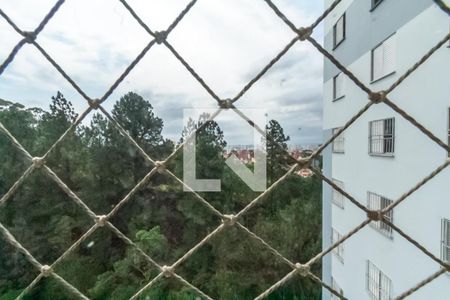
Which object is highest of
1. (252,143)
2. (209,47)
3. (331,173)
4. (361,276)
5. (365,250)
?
(209,47)

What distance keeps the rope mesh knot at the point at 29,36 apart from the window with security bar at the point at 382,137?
184 centimetres

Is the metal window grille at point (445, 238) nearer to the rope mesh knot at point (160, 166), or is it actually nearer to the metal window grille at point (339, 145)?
the metal window grille at point (339, 145)

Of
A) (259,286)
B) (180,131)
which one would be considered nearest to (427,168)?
(180,131)

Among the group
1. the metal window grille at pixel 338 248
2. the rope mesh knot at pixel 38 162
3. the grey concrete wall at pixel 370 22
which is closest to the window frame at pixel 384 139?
the grey concrete wall at pixel 370 22

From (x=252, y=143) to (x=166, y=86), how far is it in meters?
1.03

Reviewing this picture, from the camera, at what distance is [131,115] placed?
5.11 meters

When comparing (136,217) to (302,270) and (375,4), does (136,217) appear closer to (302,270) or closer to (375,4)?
(375,4)

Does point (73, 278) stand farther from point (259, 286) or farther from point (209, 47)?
point (209, 47)

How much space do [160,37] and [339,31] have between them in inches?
101

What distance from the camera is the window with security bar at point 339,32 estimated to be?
2.59 m

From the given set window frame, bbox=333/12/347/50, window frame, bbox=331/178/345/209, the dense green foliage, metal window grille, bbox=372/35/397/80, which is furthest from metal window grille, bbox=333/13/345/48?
the dense green foliage

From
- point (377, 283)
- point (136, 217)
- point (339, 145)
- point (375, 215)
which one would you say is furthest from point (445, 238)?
point (136, 217)

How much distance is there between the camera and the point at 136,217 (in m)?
5.30

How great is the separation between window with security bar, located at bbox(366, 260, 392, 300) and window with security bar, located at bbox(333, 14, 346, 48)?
5.31 feet
